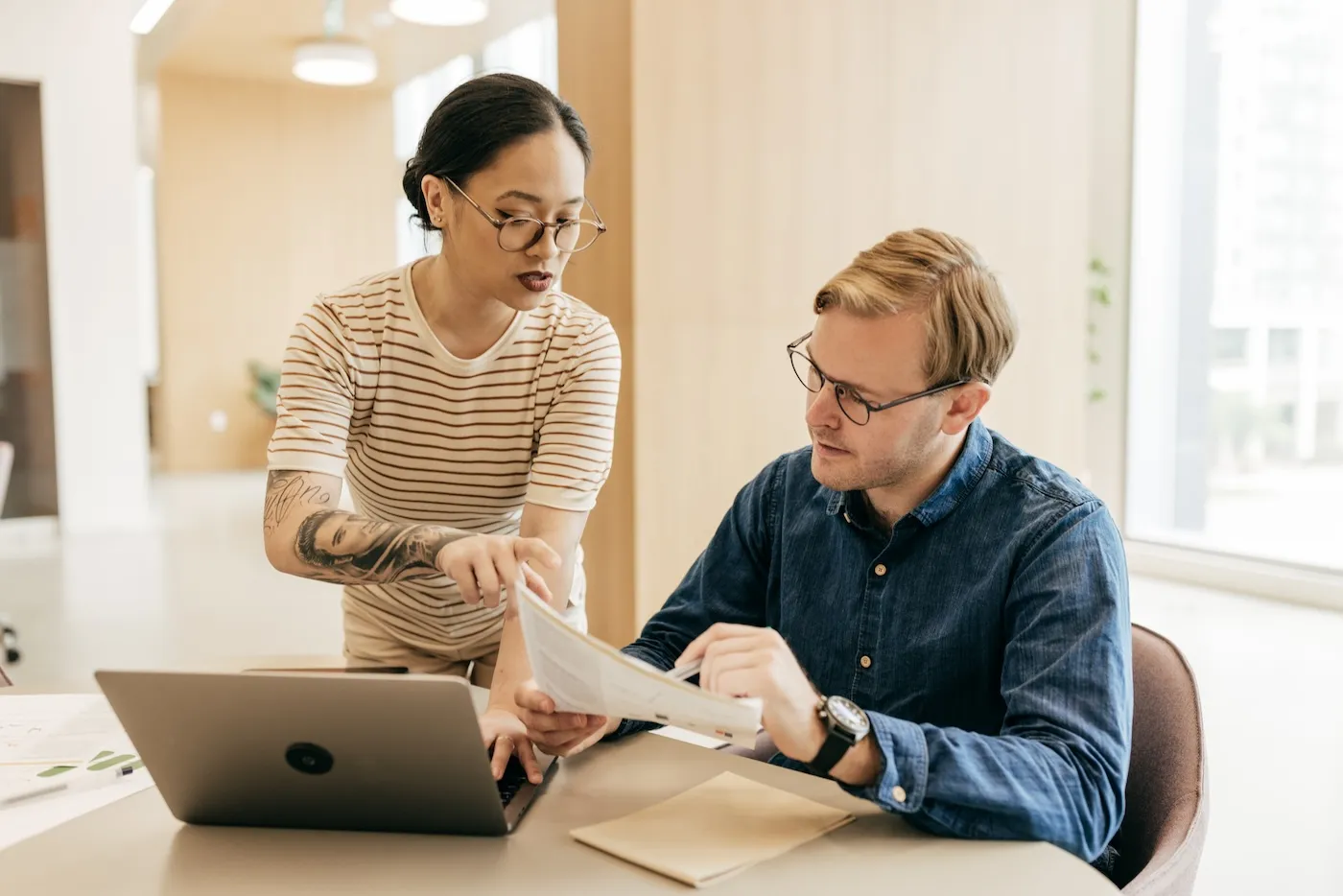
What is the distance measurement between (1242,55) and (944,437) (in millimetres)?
6129

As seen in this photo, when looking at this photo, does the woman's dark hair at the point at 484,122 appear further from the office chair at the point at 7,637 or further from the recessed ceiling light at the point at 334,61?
the recessed ceiling light at the point at 334,61

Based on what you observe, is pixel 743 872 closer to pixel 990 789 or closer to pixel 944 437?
pixel 990 789

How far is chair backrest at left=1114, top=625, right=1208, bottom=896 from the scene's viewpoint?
1.33 metres

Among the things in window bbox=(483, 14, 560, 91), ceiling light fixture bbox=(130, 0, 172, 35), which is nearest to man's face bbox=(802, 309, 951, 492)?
window bbox=(483, 14, 560, 91)

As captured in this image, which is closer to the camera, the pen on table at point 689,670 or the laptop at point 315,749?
the laptop at point 315,749

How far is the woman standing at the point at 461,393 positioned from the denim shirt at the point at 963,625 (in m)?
0.28

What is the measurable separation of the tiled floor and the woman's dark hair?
0.99m

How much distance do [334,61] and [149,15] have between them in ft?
4.69

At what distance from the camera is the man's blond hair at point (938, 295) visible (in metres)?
1.51

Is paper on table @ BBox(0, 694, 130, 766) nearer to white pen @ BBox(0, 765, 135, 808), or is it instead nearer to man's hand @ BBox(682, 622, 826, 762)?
white pen @ BBox(0, 765, 135, 808)

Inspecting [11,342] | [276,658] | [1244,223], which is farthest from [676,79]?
[11,342]

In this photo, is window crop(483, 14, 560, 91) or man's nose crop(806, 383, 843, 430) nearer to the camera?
man's nose crop(806, 383, 843, 430)

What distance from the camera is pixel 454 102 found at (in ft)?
5.85

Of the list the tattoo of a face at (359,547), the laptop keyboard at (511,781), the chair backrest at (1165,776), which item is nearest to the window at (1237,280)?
the chair backrest at (1165,776)
